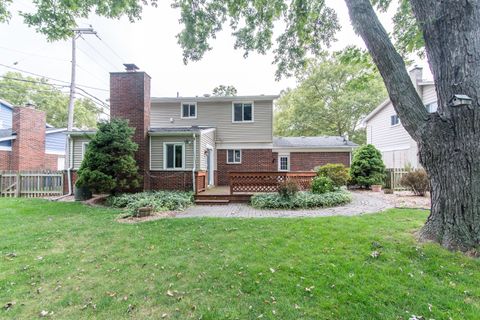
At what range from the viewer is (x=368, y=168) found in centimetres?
1236

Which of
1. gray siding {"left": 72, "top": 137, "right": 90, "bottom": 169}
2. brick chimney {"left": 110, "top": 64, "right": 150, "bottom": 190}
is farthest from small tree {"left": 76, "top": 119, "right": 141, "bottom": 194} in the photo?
gray siding {"left": 72, "top": 137, "right": 90, "bottom": 169}

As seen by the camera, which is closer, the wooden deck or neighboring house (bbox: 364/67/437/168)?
the wooden deck

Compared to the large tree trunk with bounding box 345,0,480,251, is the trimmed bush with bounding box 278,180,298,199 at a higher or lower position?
lower

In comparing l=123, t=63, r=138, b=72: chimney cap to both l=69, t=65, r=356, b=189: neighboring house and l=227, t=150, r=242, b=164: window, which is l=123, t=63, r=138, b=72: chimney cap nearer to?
l=69, t=65, r=356, b=189: neighboring house

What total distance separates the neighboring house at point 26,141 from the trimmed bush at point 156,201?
7.68 metres

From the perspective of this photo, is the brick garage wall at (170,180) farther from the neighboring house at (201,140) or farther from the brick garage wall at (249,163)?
the brick garage wall at (249,163)

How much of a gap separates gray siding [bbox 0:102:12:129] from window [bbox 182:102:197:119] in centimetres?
1475

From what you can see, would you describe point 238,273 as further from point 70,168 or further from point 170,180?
point 70,168

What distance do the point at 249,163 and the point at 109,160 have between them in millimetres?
7908

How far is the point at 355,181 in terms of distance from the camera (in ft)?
42.0

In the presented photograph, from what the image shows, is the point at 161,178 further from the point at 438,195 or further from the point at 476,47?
the point at 476,47

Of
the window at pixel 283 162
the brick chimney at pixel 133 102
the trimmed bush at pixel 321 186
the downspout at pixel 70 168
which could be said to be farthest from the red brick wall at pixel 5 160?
the trimmed bush at pixel 321 186

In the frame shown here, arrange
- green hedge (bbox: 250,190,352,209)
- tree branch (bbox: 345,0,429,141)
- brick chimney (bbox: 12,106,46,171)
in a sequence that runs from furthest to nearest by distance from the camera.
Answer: brick chimney (bbox: 12,106,46,171) < green hedge (bbox: 250,190,352,209) < tree branch (bbox: 345,0,429,141)

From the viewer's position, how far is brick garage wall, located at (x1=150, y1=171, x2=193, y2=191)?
1107 cm
